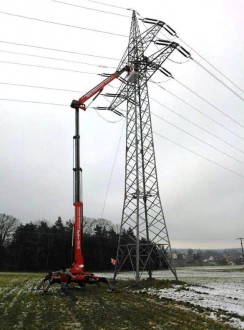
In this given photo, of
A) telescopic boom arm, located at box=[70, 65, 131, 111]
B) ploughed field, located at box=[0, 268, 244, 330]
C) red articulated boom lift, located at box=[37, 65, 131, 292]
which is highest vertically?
telescopic boom arm, located at box=[70, 65, 131, 111]

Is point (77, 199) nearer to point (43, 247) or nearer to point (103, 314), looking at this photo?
point (103, 314)

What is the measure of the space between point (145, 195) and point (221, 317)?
43.3 ft

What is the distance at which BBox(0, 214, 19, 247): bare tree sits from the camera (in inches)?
3615

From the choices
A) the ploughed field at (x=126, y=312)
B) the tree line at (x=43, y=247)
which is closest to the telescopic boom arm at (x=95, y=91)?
the ploughed field at (x=126, y=312)

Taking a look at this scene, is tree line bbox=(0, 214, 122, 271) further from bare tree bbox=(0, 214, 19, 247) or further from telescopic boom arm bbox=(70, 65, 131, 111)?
telescopic boom arm bbox=(70, 65, 131, 111)

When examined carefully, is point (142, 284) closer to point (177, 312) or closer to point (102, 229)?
point (177, 312)

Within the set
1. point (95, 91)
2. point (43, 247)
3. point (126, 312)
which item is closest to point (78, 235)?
point (126, 312)

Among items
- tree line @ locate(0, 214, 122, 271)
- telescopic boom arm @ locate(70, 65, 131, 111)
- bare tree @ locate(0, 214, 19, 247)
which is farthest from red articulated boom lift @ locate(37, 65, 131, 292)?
bare tree @ locate(0, 214, 19, 247)

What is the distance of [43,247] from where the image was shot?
282 ft

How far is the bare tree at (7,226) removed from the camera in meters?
91.8

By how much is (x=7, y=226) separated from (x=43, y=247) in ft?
47.2

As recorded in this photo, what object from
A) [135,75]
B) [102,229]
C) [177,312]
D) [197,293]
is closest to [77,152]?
[135,75]

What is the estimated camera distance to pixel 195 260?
164 m

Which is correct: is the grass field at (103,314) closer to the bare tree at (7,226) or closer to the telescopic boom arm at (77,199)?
the telescopic boom arm at (77,199)
